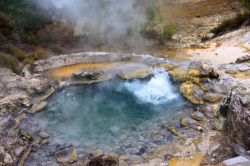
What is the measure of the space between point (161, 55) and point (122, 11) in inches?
104

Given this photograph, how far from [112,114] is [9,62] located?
3.69m

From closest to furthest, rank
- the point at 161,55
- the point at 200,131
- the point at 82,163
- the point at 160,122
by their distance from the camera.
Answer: the point at 82,163 < the point at 200,131 < the point at 160,122 < the point at 161,55

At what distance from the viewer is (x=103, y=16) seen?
43.4ft

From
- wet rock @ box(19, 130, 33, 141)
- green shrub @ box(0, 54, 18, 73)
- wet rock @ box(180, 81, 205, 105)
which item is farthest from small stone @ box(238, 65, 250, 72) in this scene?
green shrub @ box(0, 54, 18, 73)

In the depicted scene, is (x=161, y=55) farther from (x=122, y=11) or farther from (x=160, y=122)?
(x=160, y=122)

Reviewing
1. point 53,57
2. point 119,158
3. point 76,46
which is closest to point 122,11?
point 76,46

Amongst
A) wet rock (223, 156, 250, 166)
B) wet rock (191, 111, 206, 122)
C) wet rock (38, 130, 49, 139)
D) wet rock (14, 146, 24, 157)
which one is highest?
wet rock (191, 111, 206, 122)

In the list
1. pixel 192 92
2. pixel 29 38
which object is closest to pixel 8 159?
pixel 192 92

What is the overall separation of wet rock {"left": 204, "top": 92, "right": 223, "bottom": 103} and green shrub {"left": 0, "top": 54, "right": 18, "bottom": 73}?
5.21 meters

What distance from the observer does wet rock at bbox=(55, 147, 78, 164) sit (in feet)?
22.5

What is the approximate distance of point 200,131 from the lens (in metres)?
7.49

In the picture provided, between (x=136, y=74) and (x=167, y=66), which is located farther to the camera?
(x=167, y=66)

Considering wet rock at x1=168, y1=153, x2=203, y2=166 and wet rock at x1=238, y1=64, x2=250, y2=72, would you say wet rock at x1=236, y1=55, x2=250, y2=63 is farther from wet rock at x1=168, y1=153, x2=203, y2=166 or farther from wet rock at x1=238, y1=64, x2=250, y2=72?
wet rock at x1=168, y1=153, x2=203, y2=166

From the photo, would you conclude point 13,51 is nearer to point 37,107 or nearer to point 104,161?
point 37,107
